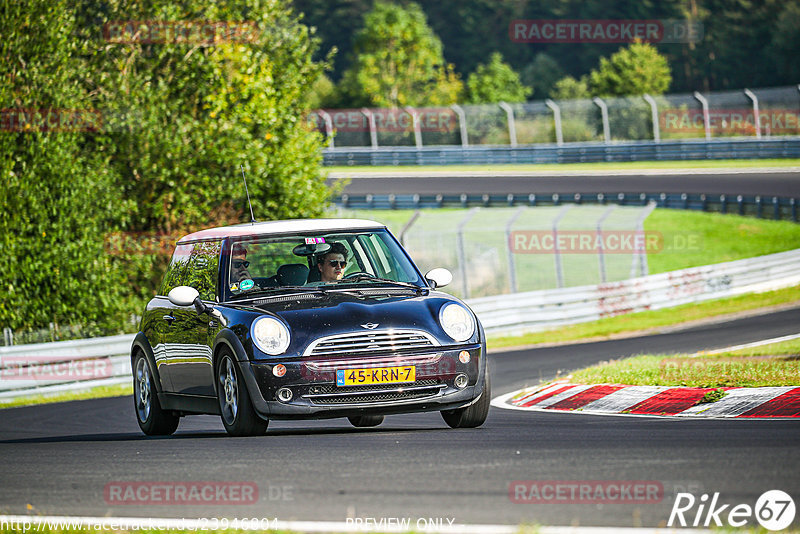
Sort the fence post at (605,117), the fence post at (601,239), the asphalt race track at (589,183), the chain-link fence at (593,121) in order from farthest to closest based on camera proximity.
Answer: the fence post at (605,117)
the chain-link fence at (593,121)
the asphalt race track at (589,183)
the fence post at (601,239)

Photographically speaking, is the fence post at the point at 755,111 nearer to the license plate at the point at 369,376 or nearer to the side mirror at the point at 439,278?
the side mirror at the point at 439,278

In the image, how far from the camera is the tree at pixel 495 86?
7001 cm

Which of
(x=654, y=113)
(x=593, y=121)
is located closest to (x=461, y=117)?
(x=593, y=121)

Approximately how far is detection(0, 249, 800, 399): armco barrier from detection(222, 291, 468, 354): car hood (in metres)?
10.7

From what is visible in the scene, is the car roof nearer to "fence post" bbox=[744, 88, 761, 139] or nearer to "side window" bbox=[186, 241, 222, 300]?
"side window" bbox=[186, 241, 222, 300]

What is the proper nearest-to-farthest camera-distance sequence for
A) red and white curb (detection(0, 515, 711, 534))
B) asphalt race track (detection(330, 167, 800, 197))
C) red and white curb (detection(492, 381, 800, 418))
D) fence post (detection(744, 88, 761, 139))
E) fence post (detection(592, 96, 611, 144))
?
red and white curb (detection(0, 515, 711, 534)), red and white curb (detection(492, 381, 800, 418)), asphalt race track (detection(330, 167, 800, 197)), fence post (detection(744, 88, 761, 139)), fence post (detection(592, 96, 611, 144))

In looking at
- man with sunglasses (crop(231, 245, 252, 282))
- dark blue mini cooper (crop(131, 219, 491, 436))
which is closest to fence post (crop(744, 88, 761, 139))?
dark blue mini cooper (crop(131, 219, 491, 436))

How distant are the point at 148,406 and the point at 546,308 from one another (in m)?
15.1

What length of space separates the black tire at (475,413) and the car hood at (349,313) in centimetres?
59

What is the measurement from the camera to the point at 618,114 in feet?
152

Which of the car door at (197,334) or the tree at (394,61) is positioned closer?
the car door at (197,334)

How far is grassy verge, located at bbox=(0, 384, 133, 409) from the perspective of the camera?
1833cm

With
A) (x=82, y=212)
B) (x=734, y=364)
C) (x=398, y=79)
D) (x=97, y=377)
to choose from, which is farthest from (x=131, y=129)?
(x=398, y=79)

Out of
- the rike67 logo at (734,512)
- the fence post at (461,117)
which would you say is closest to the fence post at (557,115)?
the fence post at (461,117)
